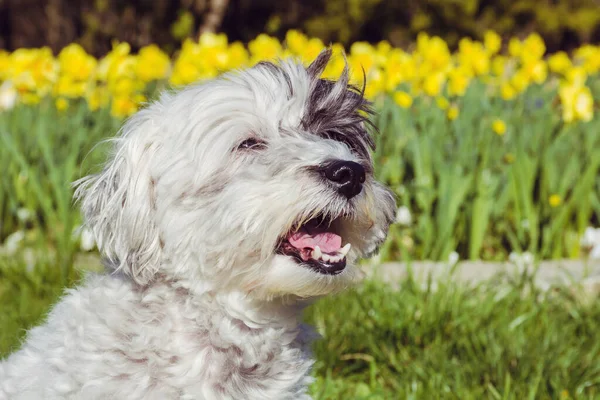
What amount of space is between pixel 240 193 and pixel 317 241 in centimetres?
24

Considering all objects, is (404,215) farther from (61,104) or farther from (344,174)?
(61,104)

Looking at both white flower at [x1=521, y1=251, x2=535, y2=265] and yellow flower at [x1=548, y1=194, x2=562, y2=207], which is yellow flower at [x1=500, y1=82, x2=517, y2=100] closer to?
yellow flower at [x1=548, y1=194, x2=562, y2=207]

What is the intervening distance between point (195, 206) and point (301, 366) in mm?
507

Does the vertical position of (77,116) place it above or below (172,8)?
above

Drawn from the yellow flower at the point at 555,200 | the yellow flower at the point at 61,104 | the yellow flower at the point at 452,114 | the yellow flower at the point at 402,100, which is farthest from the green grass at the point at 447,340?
the yellow flower at the point at 61,104

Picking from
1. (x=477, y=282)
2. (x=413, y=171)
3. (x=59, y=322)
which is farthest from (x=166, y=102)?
(x=413, y=171)

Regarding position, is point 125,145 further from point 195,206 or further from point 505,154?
point 505,154

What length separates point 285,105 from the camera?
7.57 ft

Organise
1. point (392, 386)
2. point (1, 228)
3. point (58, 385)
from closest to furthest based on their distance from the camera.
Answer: point (58, 385)
point (392, 386)
point (1, 228)

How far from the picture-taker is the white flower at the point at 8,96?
5.87 m

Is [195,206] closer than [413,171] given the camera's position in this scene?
Yes

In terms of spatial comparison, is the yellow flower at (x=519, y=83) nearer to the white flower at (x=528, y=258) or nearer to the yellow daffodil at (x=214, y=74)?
the yellow daffodil at (x=214, y=74)

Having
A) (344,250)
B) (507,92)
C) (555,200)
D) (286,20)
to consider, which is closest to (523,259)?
(555,200)

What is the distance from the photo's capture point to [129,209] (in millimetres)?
2240
